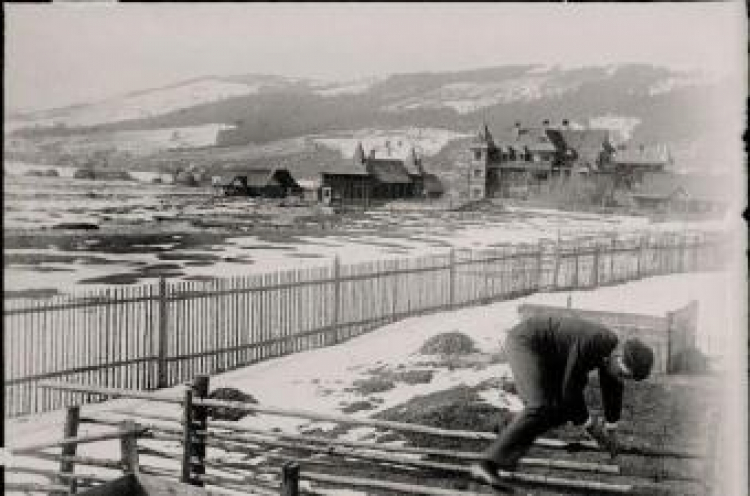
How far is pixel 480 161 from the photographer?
18.9ft

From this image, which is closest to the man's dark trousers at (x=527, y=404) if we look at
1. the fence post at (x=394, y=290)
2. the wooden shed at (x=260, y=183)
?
the wooden shed at (x=260, y=183)

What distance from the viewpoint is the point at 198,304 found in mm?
7398

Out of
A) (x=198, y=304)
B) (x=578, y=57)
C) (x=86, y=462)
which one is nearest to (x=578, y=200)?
(x=578, y=57)

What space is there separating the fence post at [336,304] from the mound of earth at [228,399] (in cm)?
96

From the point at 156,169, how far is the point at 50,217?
2.70 ft

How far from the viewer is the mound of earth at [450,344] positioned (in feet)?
21.1

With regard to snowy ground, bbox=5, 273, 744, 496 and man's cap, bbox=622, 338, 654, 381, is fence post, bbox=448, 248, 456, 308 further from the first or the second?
man's cap, bbox=622, 338, 654, 381

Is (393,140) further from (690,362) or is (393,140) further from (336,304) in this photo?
(690,362)

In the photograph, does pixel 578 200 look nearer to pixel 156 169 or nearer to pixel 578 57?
pixel 578 57

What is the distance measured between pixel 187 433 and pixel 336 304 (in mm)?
2304

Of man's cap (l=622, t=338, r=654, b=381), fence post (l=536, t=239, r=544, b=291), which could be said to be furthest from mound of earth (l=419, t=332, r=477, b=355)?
man's cap (l=622, t=338, r=654, b=381)

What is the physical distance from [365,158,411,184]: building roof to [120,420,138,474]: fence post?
203cm

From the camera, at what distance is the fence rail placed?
674 centimetres

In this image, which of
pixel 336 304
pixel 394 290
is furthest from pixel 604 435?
pixel 336 304
